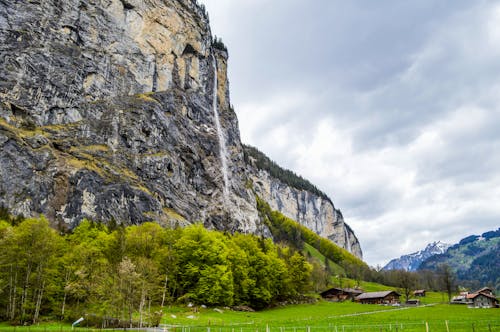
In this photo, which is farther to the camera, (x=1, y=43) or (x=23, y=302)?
(x=1, y=43)

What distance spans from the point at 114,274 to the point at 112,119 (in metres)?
93.7

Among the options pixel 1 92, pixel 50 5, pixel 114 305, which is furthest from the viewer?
pixel 50 5

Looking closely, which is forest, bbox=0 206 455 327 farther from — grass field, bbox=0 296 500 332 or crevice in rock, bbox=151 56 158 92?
crevice in rock, bbox=151 56 158 92

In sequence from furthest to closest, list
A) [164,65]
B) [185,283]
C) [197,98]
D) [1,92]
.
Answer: [197,98] → [164,65] → [1,92] → [185,283]

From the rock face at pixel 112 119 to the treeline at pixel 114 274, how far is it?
36.0 metres

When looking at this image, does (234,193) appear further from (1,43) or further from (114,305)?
(114,305)

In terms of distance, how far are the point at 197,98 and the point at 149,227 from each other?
332ft

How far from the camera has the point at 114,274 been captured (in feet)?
150

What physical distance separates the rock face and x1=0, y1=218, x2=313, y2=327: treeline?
36.0m

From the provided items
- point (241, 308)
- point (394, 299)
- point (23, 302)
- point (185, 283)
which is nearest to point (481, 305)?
point (394, 299)

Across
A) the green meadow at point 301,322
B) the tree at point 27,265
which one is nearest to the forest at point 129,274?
the tree at point 27,265

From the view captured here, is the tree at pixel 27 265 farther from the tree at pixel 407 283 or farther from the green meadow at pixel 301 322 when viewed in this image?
the tree at pixel 407 283

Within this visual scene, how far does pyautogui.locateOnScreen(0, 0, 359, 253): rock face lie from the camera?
109m

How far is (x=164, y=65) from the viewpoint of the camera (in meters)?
158
